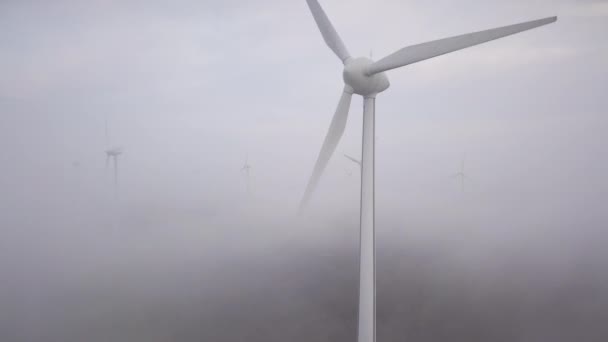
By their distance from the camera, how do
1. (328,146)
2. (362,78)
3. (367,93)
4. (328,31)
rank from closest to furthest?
Result: (362,78) → (367,93) → (328,31) → (328,146)

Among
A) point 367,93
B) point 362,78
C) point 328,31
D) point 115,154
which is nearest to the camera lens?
point 362,78

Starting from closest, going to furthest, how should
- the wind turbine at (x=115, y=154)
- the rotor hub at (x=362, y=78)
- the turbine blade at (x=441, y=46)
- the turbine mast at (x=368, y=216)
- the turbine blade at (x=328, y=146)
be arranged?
the turbine blade at (x=441, y=46) → the rotor hub at (x=362, y=78) → the turbine mast at (x=368, y=216) → the turbine blade at (x=328, y=146) → the wind turbine at (x=115, y=154)

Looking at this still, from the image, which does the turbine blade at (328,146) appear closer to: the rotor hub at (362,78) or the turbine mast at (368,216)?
the turbine mast at (368,216)

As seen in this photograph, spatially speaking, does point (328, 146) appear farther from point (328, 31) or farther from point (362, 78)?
point (328, 31)

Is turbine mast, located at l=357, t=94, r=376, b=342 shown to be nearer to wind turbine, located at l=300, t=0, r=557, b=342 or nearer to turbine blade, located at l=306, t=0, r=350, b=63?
wind turbine, located at l=300, t=0, r=557, b=342

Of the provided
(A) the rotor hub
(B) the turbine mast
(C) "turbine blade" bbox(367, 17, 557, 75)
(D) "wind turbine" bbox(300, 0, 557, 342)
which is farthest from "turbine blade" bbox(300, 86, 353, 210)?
(C) "turbine blade" bbox(367, 17, 557, 75)

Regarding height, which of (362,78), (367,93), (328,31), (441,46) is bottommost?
(367,93)

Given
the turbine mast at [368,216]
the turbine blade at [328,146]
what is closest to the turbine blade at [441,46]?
the turbine mast at [368,216]

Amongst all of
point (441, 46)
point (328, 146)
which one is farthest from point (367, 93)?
point (328, 146)

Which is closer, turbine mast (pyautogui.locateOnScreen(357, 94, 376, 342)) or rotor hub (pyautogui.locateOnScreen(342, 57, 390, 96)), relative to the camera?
rotor hub (pyautogui.locateOnScreen(342, 57, 390, 96))
